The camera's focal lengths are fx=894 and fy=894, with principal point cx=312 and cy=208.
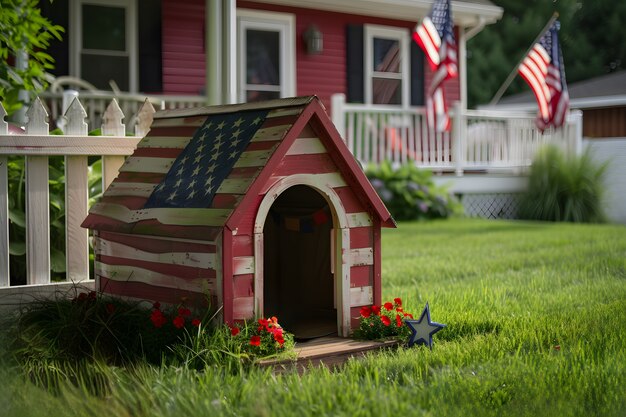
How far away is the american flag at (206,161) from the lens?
13.5 ft

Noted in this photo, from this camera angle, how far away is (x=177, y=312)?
Result: 4031mm

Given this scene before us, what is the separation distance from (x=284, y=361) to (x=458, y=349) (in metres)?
0.80

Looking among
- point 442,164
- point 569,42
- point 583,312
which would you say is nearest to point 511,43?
point 569,42

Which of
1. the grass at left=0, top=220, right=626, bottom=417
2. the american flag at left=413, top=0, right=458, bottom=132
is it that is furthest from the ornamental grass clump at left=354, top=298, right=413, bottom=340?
the american flag at left=413, top=0, right=458, bottom=132

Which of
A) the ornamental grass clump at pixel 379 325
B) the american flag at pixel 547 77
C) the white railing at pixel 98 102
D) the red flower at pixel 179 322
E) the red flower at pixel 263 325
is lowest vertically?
the ornamental grass clump at pixel 379 325

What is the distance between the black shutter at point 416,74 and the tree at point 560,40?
17.3 m

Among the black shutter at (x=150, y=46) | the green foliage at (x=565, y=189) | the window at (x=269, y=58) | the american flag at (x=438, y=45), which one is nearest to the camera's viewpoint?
the american flag at (x=438, y=45)

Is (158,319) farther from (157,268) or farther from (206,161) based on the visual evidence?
(206,161)

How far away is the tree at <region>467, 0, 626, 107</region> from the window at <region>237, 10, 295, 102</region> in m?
19.9

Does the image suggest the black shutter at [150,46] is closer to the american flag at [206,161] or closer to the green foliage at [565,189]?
the green foliage at [565,189]

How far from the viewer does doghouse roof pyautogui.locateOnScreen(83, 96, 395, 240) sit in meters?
3.91

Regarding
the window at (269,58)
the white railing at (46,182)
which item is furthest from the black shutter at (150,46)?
the white railing at (46,182)

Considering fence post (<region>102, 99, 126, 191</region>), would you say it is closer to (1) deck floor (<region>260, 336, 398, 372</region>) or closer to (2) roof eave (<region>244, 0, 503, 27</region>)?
(1) deck floor (<region>260, 336, 398, 372</region>)

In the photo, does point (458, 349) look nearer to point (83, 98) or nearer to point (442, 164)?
point (83, 98)
